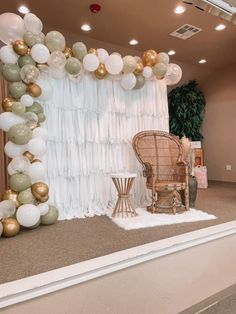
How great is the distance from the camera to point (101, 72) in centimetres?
330

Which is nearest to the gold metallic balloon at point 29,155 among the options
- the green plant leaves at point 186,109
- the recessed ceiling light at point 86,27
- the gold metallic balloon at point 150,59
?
the gold metallic balloon at point 150,59

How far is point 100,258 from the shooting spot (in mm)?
1883

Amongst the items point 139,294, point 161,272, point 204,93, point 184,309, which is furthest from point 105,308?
point 204,93

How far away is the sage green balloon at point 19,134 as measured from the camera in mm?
2617

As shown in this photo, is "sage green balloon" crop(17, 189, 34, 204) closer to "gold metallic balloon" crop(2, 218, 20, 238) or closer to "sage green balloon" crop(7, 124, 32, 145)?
"gold metallic balloon" crop(2, 218, 20, 238)

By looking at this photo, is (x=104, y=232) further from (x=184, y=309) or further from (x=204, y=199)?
(x=204, y=199)

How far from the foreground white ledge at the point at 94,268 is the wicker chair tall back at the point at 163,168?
917 mm

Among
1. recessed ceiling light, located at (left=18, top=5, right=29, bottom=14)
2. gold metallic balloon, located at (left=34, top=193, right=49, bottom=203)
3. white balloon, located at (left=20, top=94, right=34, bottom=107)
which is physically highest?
recessed ceiling light, located at (left=18, top=5, right=29, bottom=14)

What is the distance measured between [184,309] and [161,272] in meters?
0.34

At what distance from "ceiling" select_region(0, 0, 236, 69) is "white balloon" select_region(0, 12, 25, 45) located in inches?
42.3

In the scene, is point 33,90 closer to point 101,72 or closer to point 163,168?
point 101,72

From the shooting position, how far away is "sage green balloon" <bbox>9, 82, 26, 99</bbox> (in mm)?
2742

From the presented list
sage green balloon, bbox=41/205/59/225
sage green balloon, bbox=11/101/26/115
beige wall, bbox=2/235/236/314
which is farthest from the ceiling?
beige wall, bbox=2/235/236/314

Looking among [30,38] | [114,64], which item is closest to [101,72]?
[114,64]
